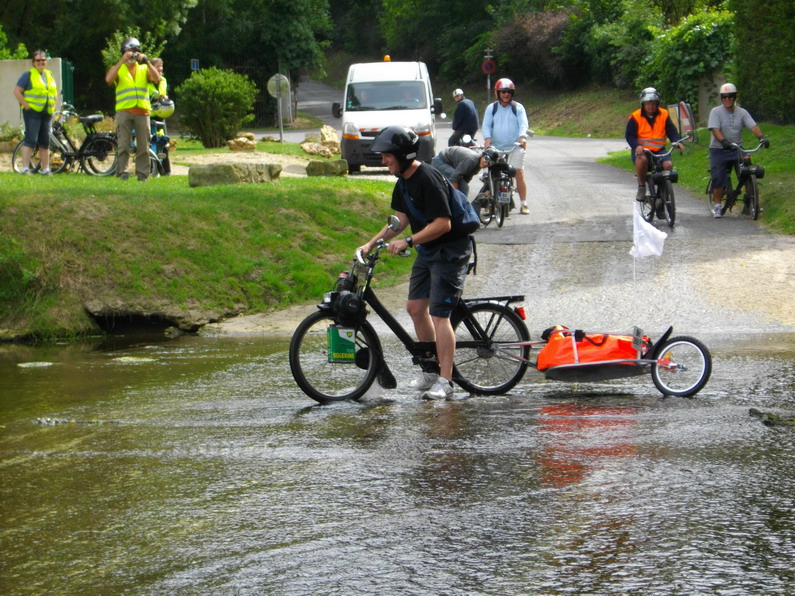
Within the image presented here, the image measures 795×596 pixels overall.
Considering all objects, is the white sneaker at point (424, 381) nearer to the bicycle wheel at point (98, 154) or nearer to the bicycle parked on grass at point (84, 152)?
the bicycle parked on grass at point (84, 152)

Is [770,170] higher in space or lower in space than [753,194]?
higher

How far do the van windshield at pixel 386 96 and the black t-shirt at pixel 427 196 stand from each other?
18112 millimetres

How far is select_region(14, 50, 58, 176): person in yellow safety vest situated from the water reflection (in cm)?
1038

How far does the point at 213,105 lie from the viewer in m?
29.2

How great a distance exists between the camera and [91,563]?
483 centimetres

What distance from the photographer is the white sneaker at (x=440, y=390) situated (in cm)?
810

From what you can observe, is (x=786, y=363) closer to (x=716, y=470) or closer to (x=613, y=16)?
(x=716, y=470)

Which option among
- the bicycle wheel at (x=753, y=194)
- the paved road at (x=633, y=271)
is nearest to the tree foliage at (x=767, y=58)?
the paved road at (x=633, y=271)

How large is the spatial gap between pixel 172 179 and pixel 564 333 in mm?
11590

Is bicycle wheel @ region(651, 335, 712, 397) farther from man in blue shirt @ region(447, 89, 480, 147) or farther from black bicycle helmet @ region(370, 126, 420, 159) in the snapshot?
man in blue shirt @ region(447, 89, 480, 147)

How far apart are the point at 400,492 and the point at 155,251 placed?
8324 millimetres

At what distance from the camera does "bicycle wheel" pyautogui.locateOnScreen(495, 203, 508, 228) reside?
16422 mm

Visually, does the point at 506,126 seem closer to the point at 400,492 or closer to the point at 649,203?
the point at 649,203

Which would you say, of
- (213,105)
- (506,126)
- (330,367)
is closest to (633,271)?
(506,126)
